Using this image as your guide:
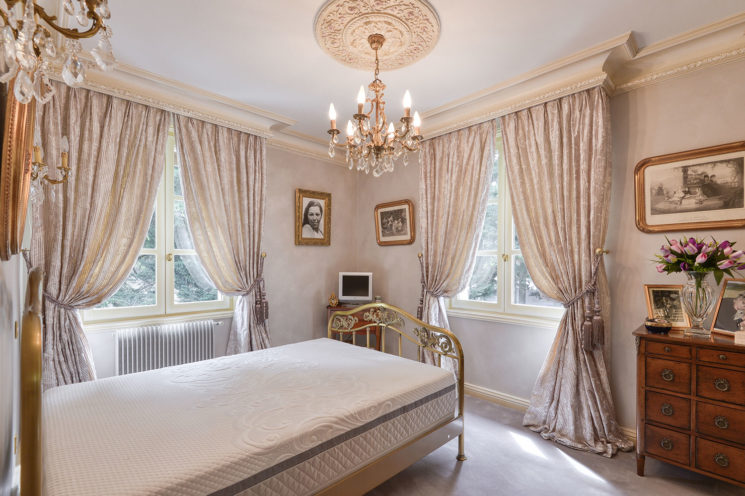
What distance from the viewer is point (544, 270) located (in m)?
3.21

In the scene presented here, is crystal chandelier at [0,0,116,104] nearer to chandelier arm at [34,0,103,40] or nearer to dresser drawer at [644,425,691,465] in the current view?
chandelier arm at [34,0,103,40]

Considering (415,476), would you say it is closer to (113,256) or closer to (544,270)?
(544,270)

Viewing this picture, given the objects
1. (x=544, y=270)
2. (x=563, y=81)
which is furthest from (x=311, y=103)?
(x=544, y=270)

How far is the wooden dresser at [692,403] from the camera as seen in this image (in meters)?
2.11

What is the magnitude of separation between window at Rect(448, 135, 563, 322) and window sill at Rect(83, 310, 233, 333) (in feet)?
8.73

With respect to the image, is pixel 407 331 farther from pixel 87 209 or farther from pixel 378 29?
pixel 87 209

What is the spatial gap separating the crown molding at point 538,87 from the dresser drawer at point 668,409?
7.67 feet

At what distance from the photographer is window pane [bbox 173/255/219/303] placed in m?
3.71

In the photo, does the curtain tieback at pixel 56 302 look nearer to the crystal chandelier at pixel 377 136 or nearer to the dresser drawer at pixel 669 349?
A: the crystal chandelier at pixel 377 136

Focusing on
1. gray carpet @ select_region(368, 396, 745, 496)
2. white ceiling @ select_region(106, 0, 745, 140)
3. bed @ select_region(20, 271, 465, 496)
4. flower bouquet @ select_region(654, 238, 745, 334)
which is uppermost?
white ceiling @ select_region(106, 0, 745, 140)

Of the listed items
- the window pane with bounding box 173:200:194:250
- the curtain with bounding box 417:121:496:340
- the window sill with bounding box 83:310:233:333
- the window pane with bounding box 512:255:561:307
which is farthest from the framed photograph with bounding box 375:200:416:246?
the window pane with bounding box 173:200:194:250

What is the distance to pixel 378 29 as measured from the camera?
233 cm

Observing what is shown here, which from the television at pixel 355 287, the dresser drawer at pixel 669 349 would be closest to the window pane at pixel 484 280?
the television at pixel 355 287

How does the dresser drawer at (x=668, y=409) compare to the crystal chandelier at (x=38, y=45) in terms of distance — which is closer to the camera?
the crystal chandelier at (x=38, y=45)
